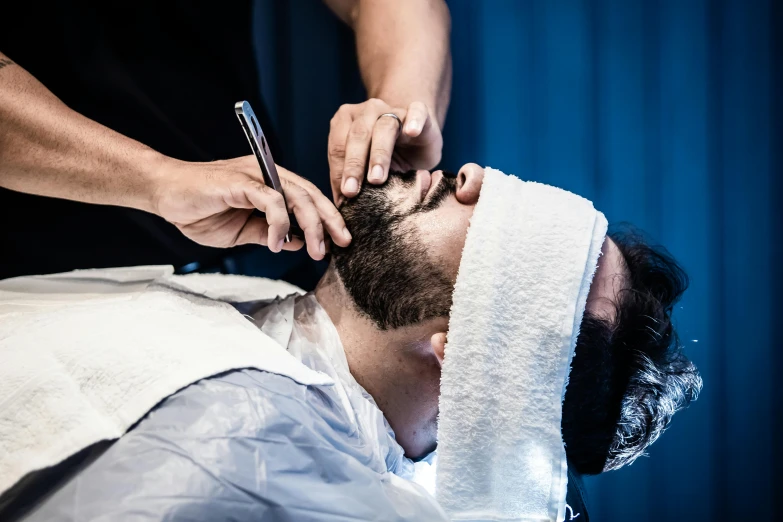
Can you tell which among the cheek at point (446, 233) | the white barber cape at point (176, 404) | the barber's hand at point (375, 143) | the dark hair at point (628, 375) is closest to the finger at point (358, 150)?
the barber's hand at point (375, 143)

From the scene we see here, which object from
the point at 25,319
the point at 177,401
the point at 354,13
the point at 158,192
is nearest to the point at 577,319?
the point at 177,401

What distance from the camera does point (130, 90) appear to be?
1251 millimetres

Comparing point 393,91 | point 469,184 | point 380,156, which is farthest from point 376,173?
point 393,91

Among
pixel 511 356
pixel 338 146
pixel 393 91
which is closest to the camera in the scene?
pixel 511 356

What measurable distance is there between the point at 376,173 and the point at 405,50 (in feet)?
1.63

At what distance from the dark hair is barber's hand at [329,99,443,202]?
1.24 ft

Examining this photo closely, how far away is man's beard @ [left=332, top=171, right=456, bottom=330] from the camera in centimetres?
89

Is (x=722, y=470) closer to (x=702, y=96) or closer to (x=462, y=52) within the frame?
(x=702, y=96)

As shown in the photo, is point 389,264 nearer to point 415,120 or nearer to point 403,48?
point 415,120

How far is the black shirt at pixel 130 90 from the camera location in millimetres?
1211

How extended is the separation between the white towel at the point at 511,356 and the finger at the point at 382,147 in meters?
0.16

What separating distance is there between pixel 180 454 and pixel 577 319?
52cm

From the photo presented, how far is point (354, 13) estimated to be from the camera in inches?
56.2

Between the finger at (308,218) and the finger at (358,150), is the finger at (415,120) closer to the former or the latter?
the finger at (358,150)
